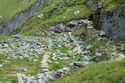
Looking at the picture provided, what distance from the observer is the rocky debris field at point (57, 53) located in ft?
91.5

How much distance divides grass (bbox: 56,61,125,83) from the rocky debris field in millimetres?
4017

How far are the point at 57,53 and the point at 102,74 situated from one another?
16.4 m

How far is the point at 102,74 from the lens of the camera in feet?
68.0

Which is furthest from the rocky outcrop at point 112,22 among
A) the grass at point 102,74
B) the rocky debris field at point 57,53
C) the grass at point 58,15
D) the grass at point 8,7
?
the grass at point 8,7

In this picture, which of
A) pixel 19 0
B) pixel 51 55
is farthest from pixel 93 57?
pixel 19 0

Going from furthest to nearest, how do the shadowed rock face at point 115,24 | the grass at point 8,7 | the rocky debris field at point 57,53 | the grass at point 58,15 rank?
the grass at point 8,7, the grass at point 58,15, the shadowed rock face at point 115,24, the rocky debris field at point 57,53

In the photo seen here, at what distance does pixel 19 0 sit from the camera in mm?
137000

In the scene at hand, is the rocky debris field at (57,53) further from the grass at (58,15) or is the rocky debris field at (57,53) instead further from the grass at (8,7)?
the grass at (8,7)

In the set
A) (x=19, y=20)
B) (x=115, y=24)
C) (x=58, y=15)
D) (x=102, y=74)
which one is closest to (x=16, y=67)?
(x=102, y=74)

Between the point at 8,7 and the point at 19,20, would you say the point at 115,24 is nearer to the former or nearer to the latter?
the point at 19,20

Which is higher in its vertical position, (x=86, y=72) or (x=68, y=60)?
(x=86, y=72)

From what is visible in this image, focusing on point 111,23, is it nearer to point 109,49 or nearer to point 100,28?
point 100,28

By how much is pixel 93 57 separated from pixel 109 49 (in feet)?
6.54

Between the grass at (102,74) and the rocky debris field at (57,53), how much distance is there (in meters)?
4.02
